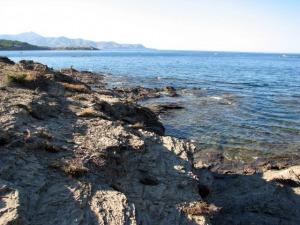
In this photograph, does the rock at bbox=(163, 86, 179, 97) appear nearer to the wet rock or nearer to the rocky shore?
the wet rock

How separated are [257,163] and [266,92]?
41.4 metres

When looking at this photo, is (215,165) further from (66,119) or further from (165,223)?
(165,223)

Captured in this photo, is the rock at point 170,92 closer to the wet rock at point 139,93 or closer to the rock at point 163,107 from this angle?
the wet rock at point 139,93

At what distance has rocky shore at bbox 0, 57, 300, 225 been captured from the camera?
11.8 meters

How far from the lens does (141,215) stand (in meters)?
12.3

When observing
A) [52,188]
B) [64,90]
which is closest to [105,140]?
[52,188]

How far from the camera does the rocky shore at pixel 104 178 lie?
38.7 ft

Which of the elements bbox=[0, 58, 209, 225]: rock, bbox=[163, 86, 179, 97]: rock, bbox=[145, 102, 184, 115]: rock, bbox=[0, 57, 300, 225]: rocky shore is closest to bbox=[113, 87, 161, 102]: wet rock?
bbox=[163, 86, 179, 97]: rock

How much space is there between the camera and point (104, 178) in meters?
13.7

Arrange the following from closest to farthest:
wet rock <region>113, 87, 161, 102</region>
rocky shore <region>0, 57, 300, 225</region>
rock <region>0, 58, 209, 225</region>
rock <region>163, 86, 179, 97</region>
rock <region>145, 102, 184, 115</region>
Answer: rock <region>0, 58, 209, 225</region> → rocky shore <region>0, 57, 300, 225</region> → rock <region>145, 102, 184, 115</region> → wet rock <region>113, 87, 161, 102</region> → rock <region>163, 86, 179, 97</region>

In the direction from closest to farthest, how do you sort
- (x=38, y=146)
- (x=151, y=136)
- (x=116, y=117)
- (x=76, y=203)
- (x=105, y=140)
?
1. (x=76, y=203)
2. (x=38, y=146)
3. (x=105, y=140)
4. (x=151, y=136)
5. (x=116, y=117)

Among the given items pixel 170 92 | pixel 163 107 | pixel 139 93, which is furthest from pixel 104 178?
pixel 170 92

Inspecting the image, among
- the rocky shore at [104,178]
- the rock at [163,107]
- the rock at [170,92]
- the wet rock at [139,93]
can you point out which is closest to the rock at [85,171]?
the rocky shore at [104,178]

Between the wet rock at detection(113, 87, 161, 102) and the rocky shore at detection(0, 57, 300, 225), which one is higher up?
the rocky shore at detection(0, 57, 300, 225)
